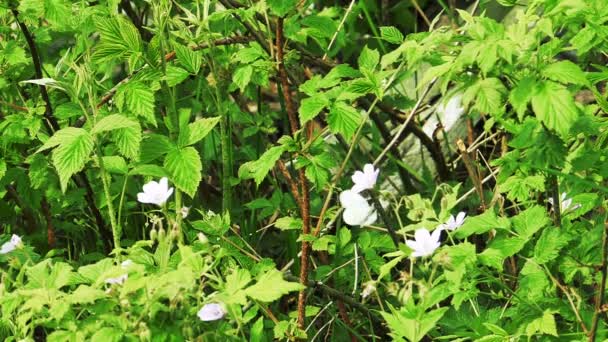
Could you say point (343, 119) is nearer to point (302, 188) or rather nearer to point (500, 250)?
point (302, 188)

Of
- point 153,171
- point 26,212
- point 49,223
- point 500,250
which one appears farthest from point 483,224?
point 26,212

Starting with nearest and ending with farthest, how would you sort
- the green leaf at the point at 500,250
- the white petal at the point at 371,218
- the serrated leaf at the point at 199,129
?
the green leaf at the point at 500,250
the serrated leaf at the point at 199,129
the white petal at the point at 371,218

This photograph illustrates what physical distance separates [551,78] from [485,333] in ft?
1.94

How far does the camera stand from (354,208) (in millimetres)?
2176

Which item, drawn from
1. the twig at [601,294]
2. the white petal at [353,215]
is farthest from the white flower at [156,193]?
the twig at [601,294]

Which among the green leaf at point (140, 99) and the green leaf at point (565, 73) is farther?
the green leaf at point (140, 99)

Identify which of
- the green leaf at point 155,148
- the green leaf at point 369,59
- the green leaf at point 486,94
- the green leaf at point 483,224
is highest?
the green leaf at point 486,94

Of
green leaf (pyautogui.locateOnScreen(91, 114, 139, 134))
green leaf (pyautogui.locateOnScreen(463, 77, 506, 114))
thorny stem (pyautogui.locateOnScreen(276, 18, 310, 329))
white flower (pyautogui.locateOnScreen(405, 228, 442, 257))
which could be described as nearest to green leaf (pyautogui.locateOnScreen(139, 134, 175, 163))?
green leaf (pyautogui.locateOnScreen(91, 114, 139, 134))

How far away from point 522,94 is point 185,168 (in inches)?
29.8

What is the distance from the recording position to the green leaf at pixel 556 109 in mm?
1568

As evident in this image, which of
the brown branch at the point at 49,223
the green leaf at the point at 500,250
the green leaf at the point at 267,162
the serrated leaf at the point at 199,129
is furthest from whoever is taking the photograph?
the brown branch at the point at 49,223

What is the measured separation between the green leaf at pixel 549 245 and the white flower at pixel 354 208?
0.42 m

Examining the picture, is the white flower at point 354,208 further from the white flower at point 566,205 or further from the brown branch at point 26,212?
the brown branch at point 26,212

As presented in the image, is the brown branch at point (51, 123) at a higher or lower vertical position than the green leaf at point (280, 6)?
lower
